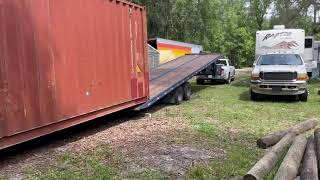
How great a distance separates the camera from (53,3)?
8359 millimetres

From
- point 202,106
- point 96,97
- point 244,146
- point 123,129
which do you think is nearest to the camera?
point 244,146

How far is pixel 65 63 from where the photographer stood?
8.74m

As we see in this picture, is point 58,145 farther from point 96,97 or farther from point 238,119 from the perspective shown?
point 238,119

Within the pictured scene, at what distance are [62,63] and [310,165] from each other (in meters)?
4.78

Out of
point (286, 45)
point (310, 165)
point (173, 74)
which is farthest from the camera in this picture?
point (286, 45)

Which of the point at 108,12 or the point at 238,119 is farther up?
the point at 108,12

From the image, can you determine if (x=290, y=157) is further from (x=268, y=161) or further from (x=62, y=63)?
(x=62, y=63)

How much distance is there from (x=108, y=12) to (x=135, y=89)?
96.4 inches

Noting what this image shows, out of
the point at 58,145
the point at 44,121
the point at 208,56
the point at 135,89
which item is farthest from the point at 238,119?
the point at 208,56

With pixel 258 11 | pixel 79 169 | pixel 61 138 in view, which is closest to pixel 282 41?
pixel 61 138

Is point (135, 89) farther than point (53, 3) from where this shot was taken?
Yes

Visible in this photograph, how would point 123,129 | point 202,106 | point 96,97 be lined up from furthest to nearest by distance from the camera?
point 202,106 < point 123,129 < point 96,97

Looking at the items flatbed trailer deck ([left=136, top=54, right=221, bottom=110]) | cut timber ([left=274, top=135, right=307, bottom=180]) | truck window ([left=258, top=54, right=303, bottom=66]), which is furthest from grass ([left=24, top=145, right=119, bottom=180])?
truck window ([left=258, top=54, right=303, bottom=66])

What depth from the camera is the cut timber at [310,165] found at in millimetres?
6265
